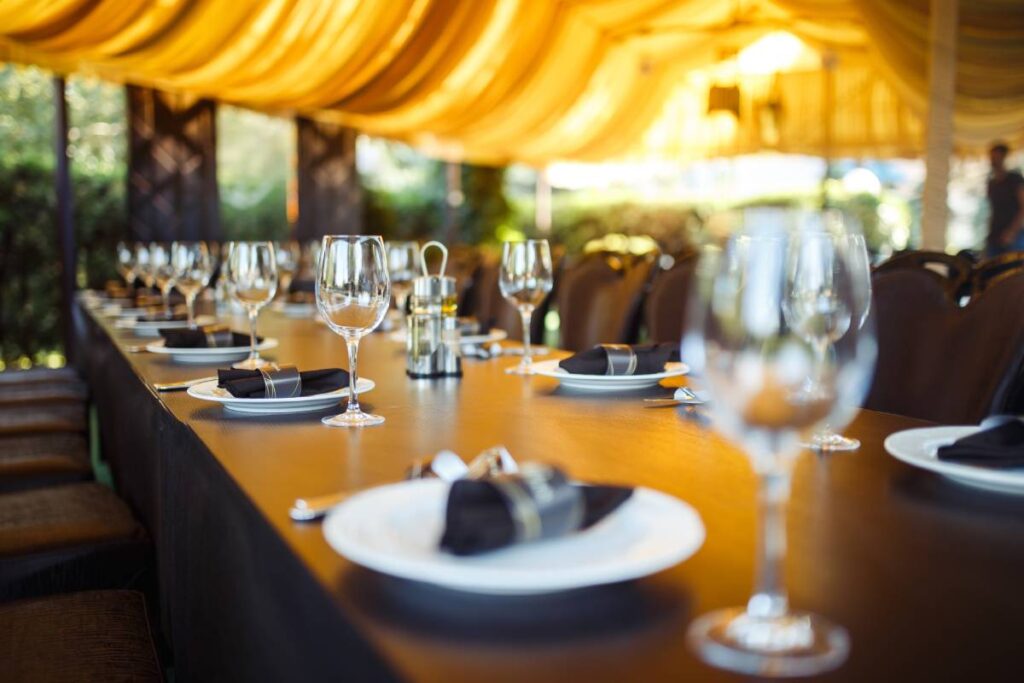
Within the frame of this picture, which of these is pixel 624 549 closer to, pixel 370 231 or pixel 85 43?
pixel 85 43

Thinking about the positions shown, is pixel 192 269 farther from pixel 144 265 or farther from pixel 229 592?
pixel 229 592

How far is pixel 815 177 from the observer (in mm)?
14297

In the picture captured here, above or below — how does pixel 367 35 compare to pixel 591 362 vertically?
above

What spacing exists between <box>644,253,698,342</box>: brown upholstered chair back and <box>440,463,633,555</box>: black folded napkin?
2083 mm

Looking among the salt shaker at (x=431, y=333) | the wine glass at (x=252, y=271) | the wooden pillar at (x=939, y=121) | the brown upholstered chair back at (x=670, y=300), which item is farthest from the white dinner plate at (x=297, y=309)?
the wooden pillar at (x=939, y=121)

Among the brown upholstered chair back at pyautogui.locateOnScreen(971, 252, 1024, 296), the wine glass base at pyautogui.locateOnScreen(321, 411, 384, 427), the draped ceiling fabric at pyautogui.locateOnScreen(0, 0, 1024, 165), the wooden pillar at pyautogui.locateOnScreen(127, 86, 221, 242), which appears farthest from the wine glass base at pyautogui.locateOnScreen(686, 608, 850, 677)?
the wooden pillar at pyautogui.locateOnScreen(127, 86, 221, 242)

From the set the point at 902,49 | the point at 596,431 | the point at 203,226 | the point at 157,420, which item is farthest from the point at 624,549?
the point at 203,226

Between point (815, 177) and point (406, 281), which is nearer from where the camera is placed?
point (406, 281)

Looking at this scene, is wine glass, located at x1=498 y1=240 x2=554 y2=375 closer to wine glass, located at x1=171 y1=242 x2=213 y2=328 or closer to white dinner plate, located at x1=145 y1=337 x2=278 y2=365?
white dinner plate, located at x1=145 y1=337 x2=278 y2=365

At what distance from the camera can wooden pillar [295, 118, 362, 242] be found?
32.3ft

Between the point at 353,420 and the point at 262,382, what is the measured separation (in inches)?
6.6

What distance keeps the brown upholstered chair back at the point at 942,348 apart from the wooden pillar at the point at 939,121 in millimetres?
2754

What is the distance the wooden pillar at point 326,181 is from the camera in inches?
387

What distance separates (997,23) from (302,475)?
548cm
